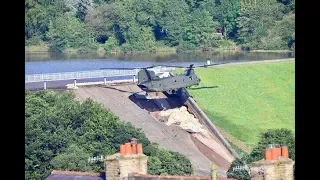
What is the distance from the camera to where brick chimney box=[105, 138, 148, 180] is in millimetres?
4203

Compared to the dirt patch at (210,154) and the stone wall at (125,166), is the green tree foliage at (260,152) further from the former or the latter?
the stone wall at (125,166)

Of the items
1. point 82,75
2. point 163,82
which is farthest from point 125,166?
point 82,75

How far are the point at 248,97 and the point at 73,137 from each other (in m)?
4.84

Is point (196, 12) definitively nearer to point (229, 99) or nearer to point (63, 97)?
point (229, 99)

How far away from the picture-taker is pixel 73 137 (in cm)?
1067

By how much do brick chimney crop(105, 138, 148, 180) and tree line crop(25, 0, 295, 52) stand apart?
38.5 ft

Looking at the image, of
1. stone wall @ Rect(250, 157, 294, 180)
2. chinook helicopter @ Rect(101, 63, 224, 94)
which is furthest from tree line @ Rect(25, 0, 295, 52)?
stone wall @ Rect(250, 157, 294, 180)

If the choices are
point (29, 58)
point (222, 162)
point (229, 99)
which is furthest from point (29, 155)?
point (29, 58)

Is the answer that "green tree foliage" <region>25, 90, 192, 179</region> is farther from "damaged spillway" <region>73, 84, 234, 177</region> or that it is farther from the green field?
the green field

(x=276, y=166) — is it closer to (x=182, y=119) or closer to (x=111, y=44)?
(x=182, y=119)

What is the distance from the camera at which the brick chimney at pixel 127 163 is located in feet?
13.8
